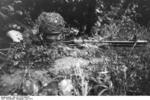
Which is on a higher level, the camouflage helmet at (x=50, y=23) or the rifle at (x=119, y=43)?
the camouflage helmet at (x=50, y=23)

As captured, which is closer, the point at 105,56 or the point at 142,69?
the point at 142,69

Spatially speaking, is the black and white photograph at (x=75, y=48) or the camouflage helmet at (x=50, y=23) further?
the camouflage helmet at (x=50, y=23)

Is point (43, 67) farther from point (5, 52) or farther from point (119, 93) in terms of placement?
point (119, 93)

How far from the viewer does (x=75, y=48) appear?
4363 mm

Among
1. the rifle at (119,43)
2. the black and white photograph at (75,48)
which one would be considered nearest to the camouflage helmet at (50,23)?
the black and white photograph at (75,48)

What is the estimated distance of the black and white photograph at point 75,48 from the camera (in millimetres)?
3488

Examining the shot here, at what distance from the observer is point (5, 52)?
4.12 metres

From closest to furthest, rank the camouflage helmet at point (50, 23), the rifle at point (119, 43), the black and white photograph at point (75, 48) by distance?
the black and white photograph at point (75, 48), the camouflage helmet at point (50, 23), the rifle at point (119, 43)

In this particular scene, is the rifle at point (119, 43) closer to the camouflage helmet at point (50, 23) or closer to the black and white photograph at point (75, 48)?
the black and white photograph at point (75, 48)

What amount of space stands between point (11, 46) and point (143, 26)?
9.00 ft

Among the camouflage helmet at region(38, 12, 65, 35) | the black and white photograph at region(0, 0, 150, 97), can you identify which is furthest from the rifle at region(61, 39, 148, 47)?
the camouflage helmet at region(38, 12, 65, 35)

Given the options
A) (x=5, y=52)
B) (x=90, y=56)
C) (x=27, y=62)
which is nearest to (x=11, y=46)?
(x=5, y=52)

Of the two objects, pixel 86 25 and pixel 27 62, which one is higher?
pixel 86 25

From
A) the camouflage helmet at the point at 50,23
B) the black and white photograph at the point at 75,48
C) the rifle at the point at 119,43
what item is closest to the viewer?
the black and white photograph at the point at 75,48
